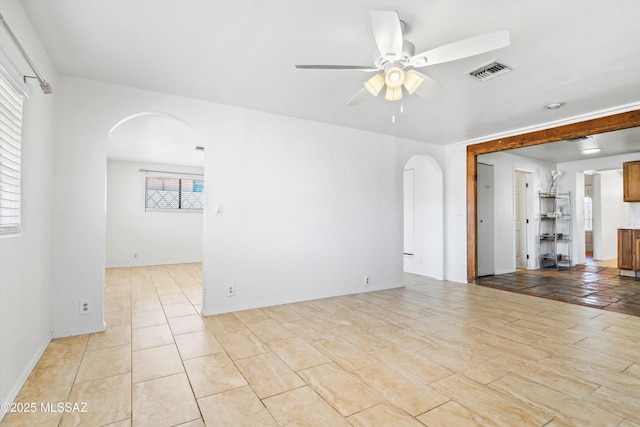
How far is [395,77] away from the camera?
2123 millimetres

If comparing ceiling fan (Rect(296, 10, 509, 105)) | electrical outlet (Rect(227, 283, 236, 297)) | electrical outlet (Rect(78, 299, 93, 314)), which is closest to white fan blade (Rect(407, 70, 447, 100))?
ceiling fan (Rect(296, 10, 509, 105))

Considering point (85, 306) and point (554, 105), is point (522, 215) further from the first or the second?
point (85, 306)

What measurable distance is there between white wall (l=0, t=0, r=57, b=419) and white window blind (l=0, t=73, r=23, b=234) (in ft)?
0.41

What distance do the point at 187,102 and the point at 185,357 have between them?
2593mm

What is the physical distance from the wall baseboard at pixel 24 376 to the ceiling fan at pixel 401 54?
2.61 meters

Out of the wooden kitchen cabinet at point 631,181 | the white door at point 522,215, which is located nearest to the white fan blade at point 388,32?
the white door at point 522,215

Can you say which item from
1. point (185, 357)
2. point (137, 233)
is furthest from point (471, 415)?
point (137, 233)

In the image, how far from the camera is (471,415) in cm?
170

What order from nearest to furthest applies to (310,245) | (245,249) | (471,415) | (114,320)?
(471,415), (114,320), (245,249), (310,245)

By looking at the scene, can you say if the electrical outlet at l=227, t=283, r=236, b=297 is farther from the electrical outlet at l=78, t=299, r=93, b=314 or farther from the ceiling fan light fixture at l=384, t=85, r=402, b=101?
the ceiling fan light fixture at l=384, t=85, r=402, b=101

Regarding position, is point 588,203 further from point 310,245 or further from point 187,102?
point 187,102

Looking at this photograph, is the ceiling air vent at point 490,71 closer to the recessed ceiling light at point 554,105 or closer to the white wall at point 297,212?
the recessed ceiling light at point 554,105

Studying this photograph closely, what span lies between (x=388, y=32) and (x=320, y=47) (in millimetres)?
714

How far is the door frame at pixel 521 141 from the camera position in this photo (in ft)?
11.7
